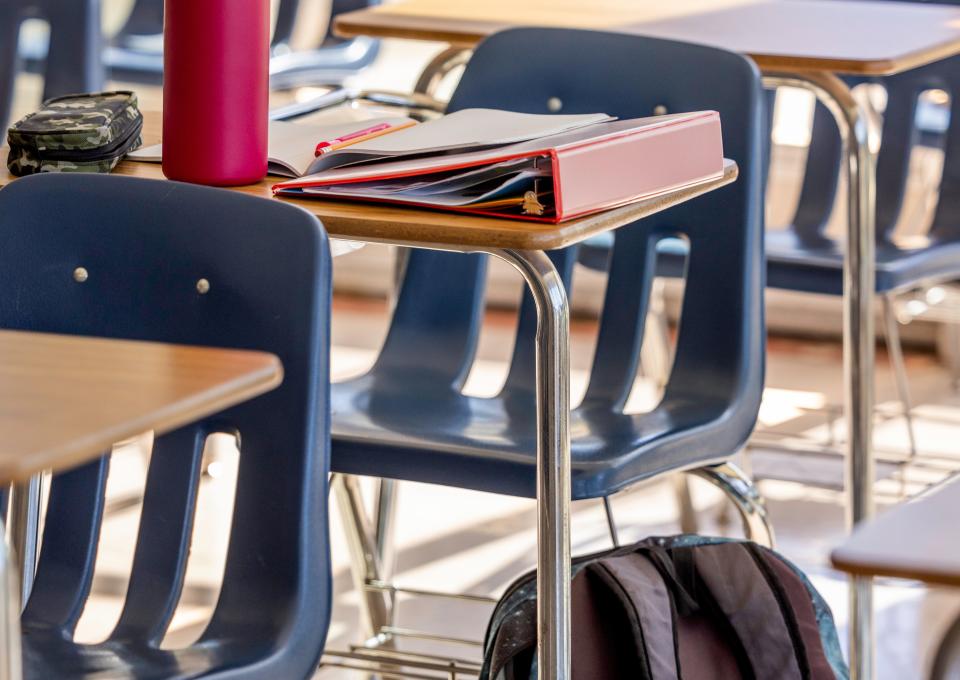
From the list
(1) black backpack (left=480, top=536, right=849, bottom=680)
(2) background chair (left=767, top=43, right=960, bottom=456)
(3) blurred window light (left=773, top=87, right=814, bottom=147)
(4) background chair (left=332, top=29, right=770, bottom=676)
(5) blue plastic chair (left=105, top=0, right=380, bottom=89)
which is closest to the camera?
(1) black backpack (left=480, top=536, right=849, bottom=680)

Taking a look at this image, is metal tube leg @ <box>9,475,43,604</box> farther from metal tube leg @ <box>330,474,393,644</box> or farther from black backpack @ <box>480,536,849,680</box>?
metal tube leg @ <box>330,474,393,644</box>

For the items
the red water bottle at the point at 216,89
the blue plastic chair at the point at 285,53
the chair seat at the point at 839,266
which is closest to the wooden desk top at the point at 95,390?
the red water bottle at the point at 216,89

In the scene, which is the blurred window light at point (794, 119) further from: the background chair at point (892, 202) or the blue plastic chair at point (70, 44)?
the blue plastic chair at point (70, 44)

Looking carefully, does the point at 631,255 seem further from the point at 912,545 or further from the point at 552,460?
the point at 912,545

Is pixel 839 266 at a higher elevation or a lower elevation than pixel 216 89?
lower

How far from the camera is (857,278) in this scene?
222cm

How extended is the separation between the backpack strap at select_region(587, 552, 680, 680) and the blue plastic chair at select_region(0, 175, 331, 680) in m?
0.36

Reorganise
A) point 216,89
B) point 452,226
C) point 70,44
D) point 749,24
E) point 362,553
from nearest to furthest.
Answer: point 452,226 → point 216,89 → point 362,553 → point 749,24 → point 70,44

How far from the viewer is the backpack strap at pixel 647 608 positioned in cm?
160

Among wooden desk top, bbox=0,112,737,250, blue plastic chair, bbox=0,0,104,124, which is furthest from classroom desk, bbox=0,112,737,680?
blue plastic chair, bbox=0,0,104,124

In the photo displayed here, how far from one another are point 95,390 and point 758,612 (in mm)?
882

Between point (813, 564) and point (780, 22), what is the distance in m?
0.84

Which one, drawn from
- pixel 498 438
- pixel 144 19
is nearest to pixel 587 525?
pixel 498 438

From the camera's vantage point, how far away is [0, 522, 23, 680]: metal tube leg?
3.06ft
